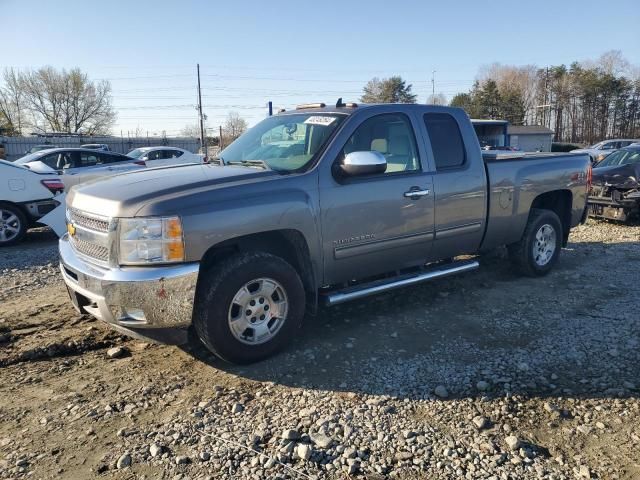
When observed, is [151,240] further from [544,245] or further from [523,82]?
[523,82]

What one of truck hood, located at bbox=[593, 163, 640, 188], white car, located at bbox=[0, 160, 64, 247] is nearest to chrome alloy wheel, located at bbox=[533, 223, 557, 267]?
truck hood, located at bbox=[593, 163, 640, 188]

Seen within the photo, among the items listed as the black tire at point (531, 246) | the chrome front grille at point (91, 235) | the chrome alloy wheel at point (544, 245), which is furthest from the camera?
the chrome alloy wheel at point (544, 245)

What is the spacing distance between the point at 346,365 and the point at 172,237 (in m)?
→ 1.65

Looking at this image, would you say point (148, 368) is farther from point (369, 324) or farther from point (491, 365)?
point (491, 365)

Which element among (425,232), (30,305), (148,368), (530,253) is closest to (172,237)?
(148,368)

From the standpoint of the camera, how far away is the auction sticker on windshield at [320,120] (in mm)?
4537

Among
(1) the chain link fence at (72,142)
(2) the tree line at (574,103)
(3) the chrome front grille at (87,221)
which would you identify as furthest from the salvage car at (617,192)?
(2) the tree line at (574,103)

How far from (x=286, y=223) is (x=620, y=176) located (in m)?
9.10

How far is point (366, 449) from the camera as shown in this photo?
2.91 meters

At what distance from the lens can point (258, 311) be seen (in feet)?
12.8

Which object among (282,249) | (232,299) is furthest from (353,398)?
(282,249)

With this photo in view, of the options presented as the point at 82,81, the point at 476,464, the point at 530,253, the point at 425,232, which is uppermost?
the point at 82,81

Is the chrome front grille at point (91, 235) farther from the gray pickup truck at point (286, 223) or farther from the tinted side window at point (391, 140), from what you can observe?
the tinted side window at point (391, 140)

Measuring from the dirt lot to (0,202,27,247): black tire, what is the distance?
4.02 metres
